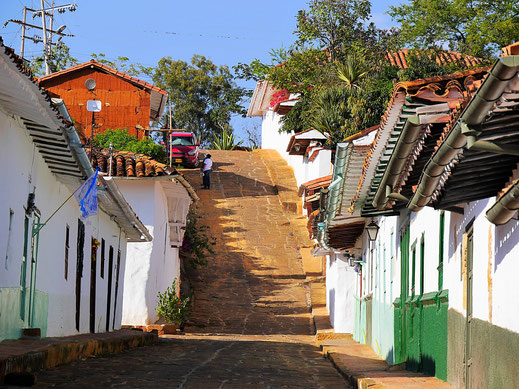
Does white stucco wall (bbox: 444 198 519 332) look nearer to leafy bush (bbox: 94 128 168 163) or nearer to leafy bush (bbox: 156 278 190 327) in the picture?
leafy bush (bbox: 156 278 190 327)

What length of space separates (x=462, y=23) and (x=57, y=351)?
130 ft

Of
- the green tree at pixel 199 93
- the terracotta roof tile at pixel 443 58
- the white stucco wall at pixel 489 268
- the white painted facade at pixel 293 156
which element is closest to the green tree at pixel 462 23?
the terracotta roof tile at pixel 443 58

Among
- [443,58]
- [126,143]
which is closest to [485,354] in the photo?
[126,143]

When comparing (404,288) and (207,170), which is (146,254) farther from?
(207,170)

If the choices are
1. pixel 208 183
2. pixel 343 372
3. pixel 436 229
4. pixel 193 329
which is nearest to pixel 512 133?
pixel 436 229

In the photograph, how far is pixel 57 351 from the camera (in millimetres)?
12133

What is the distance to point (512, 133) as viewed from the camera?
5.96 meters

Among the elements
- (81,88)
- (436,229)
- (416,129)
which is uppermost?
(81,88)

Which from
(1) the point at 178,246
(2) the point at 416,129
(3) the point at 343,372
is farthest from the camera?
(1) the point at 178,246

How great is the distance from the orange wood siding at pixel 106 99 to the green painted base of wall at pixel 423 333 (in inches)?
1101

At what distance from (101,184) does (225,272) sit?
56.3ft

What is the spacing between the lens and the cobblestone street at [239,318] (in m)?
11.9

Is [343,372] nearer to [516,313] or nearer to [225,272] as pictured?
[516,313]

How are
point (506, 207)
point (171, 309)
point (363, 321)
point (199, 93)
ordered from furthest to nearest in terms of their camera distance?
point (199, 93) → point (171, 309) → point (363, 321) → point (506, 207)
